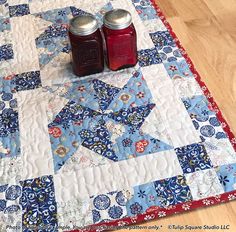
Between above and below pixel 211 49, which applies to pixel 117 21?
above

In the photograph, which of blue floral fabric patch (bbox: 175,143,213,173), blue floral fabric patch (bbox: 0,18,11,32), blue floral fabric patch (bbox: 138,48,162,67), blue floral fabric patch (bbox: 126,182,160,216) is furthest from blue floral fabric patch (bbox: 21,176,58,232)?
blue floral fabric patch (bbox: 0,18,11,32)

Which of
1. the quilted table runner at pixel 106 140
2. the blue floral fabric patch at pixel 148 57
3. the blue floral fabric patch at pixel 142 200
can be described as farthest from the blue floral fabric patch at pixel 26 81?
the blue floral fabric patch at pixel 142 200

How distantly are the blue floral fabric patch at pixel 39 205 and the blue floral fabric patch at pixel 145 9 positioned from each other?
533 millimetres

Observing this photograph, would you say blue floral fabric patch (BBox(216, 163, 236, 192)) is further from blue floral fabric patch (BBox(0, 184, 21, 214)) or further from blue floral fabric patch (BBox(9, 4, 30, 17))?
blue floral fabric patch (BBox(9, 4, 30, 17))

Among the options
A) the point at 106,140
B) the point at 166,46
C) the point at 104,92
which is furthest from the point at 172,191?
the point at 166,46

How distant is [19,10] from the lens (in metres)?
1.04

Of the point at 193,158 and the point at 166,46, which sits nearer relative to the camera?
the point at 193,158

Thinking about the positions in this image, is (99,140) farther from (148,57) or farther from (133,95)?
(148,57)

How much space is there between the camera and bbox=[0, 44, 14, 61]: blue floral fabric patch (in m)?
0.90

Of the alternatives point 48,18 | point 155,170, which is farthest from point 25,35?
point 155,170

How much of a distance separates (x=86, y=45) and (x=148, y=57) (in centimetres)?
17

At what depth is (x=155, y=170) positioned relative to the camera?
0.65 meters

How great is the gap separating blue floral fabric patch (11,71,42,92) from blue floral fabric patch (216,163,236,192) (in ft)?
1.40

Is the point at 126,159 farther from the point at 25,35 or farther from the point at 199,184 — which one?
the point at 25,35
